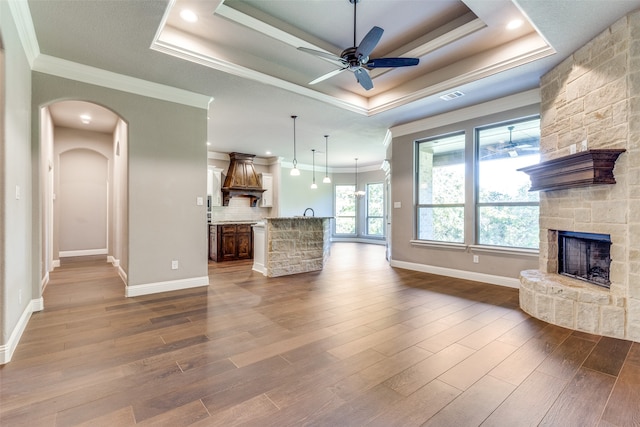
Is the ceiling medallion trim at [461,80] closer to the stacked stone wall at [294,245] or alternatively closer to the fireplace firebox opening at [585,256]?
the fireplace firebox opening at [585,256]

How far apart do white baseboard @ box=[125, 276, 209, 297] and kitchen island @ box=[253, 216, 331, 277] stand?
1190mm

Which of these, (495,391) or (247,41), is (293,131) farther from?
(495,391)

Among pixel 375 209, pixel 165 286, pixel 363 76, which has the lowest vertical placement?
pixel 165 286

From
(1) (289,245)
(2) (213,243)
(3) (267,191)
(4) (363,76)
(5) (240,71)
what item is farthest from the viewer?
(3) (267,191)

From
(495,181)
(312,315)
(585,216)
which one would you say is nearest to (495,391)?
(312,315)

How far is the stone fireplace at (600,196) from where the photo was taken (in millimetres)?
2775

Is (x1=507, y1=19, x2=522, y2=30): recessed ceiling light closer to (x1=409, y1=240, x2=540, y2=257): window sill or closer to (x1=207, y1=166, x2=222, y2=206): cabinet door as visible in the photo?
(x1=409, y1=240, x2=540, y2=257): window sill

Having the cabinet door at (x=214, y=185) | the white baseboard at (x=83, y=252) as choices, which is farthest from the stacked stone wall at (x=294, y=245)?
the white baseboard at (x=83, y=252)

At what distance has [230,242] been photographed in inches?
278

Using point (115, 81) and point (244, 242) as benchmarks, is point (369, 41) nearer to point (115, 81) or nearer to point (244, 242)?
point (115, 81)

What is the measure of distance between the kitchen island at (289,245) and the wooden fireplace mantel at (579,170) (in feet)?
11.8

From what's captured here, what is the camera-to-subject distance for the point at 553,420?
168 cm

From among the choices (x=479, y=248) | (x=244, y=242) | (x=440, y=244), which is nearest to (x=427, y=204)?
(x=440, y=244)

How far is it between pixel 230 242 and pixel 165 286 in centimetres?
285
